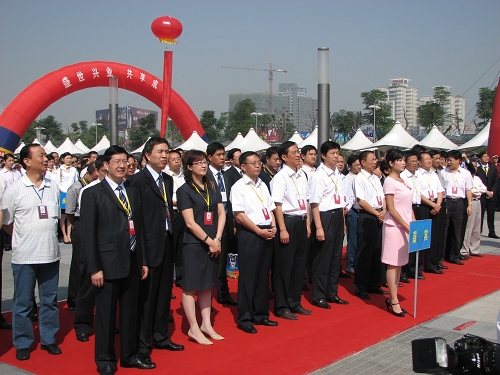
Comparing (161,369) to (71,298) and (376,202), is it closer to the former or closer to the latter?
(71,298)

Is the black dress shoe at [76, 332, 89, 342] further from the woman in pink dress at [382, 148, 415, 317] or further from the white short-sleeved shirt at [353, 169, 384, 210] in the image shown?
the white short-sleeved shirt at [353, 169, 384, 210]

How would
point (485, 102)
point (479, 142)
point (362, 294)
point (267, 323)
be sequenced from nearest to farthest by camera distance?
1. point (267, 323)
2. point (362, 294)
3. point (479, 142)
4. point (485, 102)

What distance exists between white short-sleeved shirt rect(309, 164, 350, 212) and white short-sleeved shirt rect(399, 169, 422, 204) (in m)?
1.51

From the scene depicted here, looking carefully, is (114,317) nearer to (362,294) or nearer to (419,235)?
(419,235)

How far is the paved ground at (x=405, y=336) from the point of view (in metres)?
4.05

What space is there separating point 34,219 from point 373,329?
10.4 feet

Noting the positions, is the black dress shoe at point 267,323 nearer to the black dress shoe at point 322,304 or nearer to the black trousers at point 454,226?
the black dress shoe at point 322,304

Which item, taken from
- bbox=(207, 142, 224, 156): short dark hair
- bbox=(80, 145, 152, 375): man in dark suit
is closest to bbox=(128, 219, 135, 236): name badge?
bbox=(80, 145, 152, 375): man in dark suit

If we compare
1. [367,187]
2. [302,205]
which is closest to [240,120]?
[367,187]

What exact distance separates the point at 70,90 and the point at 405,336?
→ 53.3ft

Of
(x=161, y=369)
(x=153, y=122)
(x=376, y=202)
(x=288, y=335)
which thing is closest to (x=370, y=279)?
(x=376, y=202)

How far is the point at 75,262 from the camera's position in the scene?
543 centimetres

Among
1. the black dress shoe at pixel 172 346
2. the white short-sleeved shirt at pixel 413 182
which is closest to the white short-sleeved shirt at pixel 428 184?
the white short-sleeved shirt at pixel 413 182

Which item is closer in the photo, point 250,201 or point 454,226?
point 250,201
